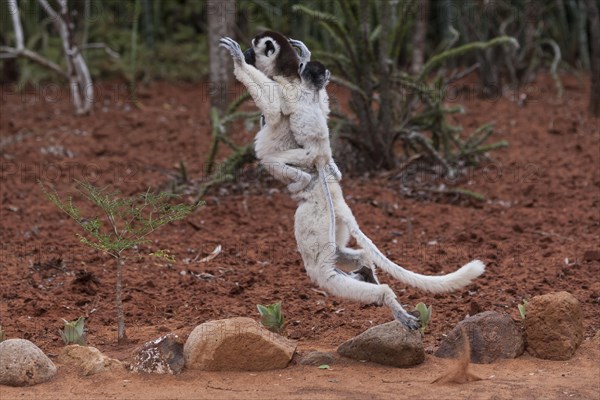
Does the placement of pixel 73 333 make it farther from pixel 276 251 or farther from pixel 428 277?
pixel 276 251

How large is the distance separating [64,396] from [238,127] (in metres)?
6.17

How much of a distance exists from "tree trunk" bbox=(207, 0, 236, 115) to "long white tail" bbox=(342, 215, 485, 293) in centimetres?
447

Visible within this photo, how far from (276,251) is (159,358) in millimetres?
2224

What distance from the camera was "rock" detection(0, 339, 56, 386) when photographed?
4.36m

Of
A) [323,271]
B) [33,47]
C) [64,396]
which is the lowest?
[64,396]

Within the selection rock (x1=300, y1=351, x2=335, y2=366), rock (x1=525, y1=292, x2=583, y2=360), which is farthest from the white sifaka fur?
rock (x1=525, y1=292, x2=583, y2=360)

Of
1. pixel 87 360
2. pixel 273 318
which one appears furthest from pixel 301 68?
pixel 87 360

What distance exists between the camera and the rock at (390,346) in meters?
4.66

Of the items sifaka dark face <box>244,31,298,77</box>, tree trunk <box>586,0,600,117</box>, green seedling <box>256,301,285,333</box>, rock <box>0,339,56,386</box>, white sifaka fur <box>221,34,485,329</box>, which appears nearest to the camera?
rock <box>0,339,56,386</box>

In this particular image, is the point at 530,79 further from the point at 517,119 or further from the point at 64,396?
the point at 64,396

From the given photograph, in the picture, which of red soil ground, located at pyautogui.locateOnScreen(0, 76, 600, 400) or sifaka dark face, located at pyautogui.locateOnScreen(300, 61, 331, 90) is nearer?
red soil ground, located at pyautogui.locateOnScreen(0, 76, 600, 400)

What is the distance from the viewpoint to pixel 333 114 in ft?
27.8

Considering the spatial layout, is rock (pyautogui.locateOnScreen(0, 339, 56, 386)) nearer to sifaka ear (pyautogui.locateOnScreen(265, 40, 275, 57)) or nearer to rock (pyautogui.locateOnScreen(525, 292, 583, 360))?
sifaka ear (pyautogui.locateOnScreen(265, 40, 275, 57))

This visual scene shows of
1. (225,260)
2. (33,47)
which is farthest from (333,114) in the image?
(33,47)
